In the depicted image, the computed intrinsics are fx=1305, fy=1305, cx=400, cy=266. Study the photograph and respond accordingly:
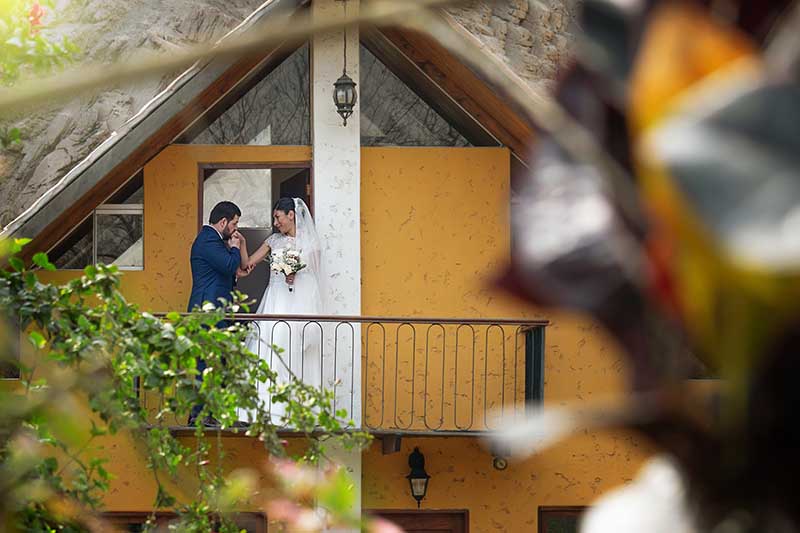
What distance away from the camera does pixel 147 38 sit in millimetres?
15242

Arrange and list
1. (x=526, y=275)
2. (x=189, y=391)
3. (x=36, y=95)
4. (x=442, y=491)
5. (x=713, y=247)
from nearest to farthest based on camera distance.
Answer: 1. (x=713, y=247)
2. (x=526, y=275)
3. (x=36, y=95)
4. (x=189, y=391)
5. (x=442, y=491)

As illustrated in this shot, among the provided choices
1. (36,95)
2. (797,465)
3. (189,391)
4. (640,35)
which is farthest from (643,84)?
(189,391)

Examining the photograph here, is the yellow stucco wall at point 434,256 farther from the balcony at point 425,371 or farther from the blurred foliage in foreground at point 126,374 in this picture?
the blurred foliage in foreground at point 126,374

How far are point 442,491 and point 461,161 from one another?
277 centimetres

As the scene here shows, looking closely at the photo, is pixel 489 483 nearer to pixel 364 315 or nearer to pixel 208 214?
pixel 364 315

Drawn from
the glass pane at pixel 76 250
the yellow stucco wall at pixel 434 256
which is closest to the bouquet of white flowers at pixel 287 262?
the yellow stucco wall at pixel 434 256

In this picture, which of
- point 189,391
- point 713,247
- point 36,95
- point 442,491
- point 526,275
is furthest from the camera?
point 442,491

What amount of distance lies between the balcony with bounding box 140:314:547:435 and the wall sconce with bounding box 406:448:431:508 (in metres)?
0.25

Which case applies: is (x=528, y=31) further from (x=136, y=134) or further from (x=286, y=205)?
(x=136, y=134)

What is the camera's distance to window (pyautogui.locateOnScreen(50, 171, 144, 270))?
10945 mm

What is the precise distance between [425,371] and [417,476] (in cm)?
87

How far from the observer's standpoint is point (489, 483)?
35.8ft

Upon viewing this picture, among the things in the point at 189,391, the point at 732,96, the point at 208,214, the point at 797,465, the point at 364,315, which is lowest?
the point at 797,465

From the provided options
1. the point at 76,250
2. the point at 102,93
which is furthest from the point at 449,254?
the point at 102,93
